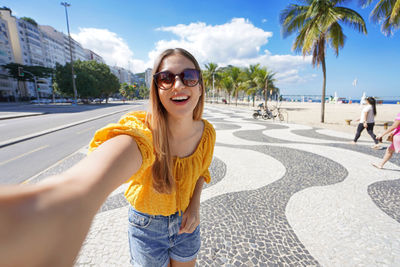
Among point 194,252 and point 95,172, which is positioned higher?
point 95,172

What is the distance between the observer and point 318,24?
966 centimetres

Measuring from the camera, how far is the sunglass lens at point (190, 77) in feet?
3.77

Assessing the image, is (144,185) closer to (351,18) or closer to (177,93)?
(177,93)

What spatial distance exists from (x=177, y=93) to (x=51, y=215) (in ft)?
2.78

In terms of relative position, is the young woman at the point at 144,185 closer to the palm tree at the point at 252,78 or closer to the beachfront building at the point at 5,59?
the palm tree at the point at 252,78

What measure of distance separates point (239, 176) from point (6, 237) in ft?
12.3

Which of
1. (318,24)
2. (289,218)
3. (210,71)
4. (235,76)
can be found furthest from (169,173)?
(210,71)

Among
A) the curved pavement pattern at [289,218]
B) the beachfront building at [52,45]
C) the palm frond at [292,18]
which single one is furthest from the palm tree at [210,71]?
the beachfront building at [52,45]

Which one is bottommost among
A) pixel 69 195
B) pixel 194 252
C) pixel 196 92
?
pixel 194 252

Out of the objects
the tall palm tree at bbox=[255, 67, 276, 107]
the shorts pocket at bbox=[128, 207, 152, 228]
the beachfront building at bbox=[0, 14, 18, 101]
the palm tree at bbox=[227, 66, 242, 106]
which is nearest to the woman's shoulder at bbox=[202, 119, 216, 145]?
the shorts pocket at bbox=[128, 207, 152, 228]

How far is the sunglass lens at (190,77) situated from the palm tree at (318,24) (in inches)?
456

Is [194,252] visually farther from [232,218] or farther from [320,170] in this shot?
[320,170]

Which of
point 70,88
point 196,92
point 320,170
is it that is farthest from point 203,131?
point 70,88

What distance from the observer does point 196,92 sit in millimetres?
1173
